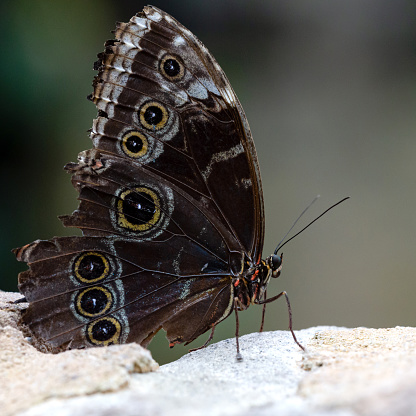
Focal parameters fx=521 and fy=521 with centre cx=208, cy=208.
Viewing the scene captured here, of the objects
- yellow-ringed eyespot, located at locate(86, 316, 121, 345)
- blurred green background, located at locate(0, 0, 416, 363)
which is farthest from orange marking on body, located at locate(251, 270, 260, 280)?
blurred green background, located at locate(0, 0, 416, 363)

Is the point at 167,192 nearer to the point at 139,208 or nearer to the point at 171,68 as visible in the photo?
the point at 139,208

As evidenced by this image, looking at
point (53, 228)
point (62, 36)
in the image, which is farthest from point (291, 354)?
point (62, 36)

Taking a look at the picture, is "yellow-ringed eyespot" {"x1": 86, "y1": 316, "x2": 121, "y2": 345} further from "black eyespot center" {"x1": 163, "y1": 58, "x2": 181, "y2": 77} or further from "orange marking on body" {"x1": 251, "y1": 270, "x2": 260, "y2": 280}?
"black eyespot center" {"x1": 163, "y1": 58, "x2": 181, "y2": 77}

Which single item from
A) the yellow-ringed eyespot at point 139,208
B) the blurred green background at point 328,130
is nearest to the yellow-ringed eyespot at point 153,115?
the yellow-ringed eyespot at point 139,208

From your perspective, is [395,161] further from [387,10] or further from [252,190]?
[252,190]

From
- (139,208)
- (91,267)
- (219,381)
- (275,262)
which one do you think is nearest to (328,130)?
(275,262)

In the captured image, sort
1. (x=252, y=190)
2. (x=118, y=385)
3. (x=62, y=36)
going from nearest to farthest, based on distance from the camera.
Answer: (x=118, y=385)
(x=252, y=190)
(x=62, y=36)

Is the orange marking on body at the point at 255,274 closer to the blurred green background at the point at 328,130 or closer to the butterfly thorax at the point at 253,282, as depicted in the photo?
the butterfly thorax at the point at 253,282
